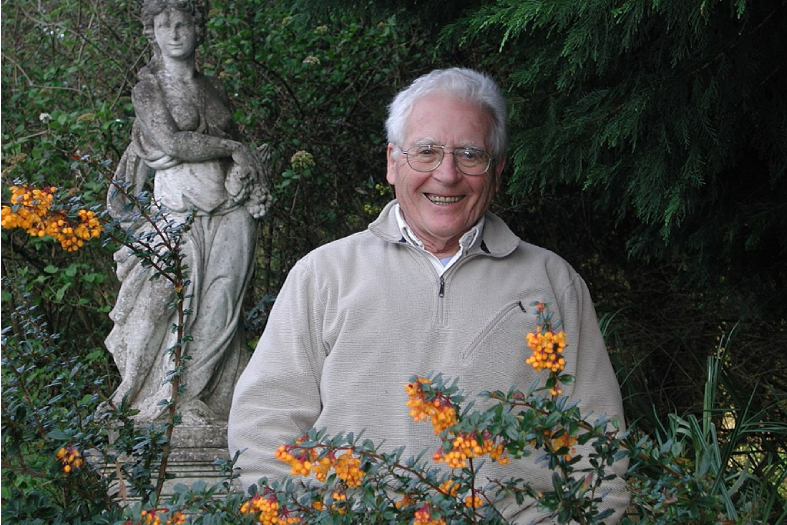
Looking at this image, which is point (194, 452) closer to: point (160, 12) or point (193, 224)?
point (193, 224)

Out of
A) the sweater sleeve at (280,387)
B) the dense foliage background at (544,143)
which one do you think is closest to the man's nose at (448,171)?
the sweater sleeve at (280,387)

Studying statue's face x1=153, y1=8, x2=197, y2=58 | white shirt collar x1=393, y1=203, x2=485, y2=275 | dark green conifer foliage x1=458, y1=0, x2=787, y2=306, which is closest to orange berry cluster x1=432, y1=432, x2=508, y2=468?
white shirt collar x1=393, y1=203, x2=485, y2=275

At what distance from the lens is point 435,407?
161 centimetres

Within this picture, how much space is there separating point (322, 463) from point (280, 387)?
0.77 m

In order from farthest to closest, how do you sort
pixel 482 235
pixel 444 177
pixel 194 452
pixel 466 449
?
1. pixel 194 452
2. pixel 482 235
3. pixel 444 177
4. pixel 466 449

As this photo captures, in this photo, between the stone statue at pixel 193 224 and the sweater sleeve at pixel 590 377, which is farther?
the stone statue at pixel 193 224

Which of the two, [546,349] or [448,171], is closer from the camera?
[546,349]

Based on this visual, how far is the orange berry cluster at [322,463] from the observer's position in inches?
66.3

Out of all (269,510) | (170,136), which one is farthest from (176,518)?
(170,136)

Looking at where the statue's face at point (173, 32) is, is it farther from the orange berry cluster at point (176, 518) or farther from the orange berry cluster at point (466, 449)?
the orange berry cluster at point (466, 449)

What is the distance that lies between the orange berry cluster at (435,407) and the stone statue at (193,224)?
2.85 meters

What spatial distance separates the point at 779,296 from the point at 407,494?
297 cm

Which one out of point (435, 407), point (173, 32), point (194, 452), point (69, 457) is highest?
point (173, 32)

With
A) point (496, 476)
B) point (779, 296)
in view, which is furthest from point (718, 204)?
point (496, 476)
